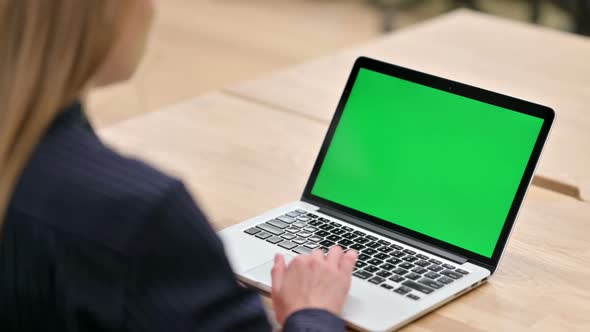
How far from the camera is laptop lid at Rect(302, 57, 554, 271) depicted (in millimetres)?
1297

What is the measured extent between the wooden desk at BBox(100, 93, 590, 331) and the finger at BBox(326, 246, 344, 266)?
12cm

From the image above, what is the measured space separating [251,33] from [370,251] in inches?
128

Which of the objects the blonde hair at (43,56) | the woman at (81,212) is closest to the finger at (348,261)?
the woman at (81,212)

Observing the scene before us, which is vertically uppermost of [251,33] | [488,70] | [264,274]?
[488,70]

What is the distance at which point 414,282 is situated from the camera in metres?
1.22

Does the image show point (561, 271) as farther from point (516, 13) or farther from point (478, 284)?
point (516, 13)

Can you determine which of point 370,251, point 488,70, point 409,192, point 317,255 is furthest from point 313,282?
point 488,70

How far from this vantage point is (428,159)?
4.49 feet

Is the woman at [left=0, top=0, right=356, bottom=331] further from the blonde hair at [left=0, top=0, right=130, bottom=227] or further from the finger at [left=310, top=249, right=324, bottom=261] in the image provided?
the finger at [left=310, top=249, right=324, bottom=261]

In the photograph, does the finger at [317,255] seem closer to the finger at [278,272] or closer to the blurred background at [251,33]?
the finger at [278,272]

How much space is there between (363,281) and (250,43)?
3186mm

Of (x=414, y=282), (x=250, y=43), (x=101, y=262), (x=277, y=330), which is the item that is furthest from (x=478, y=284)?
(x=250, y=43)

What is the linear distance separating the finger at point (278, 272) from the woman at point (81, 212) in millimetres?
218

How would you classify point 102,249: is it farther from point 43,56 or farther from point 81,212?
point 43,56
